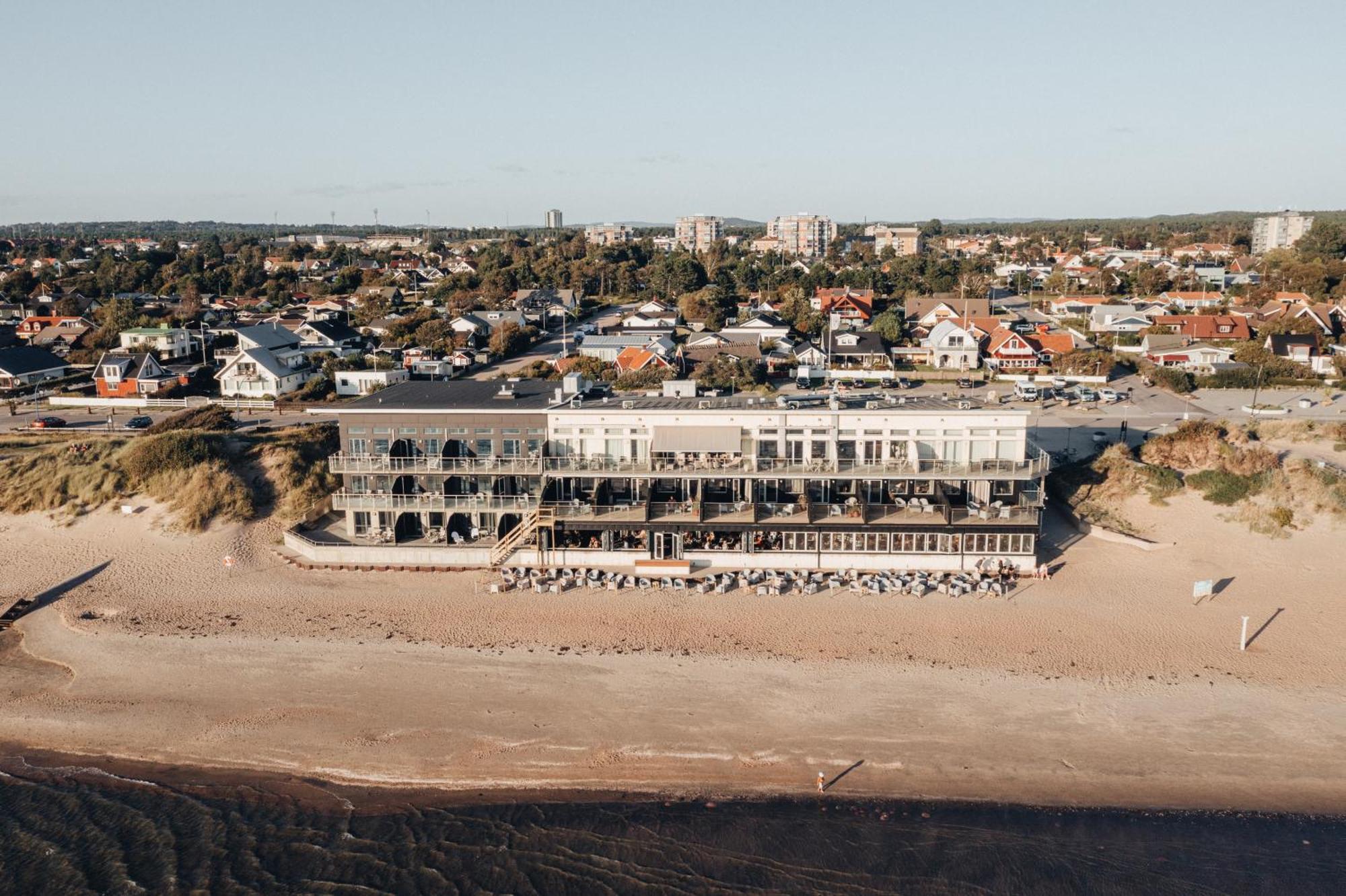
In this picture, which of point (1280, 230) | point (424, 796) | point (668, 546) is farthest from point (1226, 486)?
point (1280, 230)

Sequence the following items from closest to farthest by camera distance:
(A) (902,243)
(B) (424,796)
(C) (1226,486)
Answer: (B) (424,796)
(C) (1226,486)
(A) (902,243)

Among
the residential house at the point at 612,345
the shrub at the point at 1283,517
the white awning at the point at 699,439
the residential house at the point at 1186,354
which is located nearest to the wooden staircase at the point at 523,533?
the white awning at the point at 699,439

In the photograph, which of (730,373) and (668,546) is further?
(730,373)

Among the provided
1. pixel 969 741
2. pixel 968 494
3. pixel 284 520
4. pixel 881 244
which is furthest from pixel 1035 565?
pixel 881 244

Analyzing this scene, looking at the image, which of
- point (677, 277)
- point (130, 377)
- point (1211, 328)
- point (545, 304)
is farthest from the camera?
point (677, 277)

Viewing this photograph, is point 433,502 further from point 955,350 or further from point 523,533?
point 955,350

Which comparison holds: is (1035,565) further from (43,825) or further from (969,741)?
(43,825)

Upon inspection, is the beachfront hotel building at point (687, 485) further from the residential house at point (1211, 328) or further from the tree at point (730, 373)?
the residential house at point (1211, 328)
